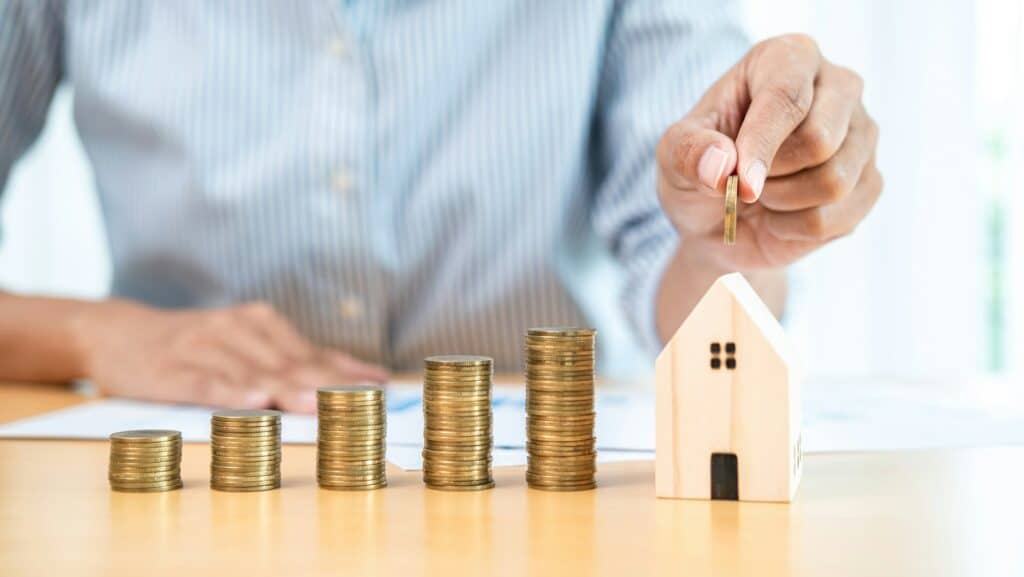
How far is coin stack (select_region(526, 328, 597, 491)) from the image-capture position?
2.46 feet

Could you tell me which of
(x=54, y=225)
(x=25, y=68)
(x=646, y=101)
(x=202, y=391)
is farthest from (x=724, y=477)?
(x=54, y=225)

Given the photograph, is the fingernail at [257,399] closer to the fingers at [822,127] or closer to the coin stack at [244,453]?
the coin stack at [244,453]

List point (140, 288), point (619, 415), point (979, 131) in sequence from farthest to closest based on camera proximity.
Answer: point (979, 131) < point (140, 288) < point (619, 415)

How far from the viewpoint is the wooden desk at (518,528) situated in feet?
1.86

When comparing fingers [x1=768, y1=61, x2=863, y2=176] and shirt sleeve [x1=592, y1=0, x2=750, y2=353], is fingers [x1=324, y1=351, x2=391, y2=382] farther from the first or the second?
fingers [x1=768, y1=61, x2=863, y2=176]

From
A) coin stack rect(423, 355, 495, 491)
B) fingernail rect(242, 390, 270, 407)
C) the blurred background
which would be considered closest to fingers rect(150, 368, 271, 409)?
fingernail rect(242, 390, 270, 407)

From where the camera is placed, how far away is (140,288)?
1604 mm

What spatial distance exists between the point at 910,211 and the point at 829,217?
1972 millimetres

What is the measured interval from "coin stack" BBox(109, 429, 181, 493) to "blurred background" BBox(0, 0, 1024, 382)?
218 cm

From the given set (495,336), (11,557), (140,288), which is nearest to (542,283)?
(495,336)

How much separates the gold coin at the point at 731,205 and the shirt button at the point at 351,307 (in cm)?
81

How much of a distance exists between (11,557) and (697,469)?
405mm

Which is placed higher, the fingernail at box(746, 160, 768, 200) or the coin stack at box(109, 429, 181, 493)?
the fingernail at box(746, 160, 768, 200)

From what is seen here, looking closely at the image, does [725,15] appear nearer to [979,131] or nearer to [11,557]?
[11,557]
